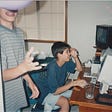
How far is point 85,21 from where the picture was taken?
285cm

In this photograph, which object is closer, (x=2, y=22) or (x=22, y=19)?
(x=2, y=22)

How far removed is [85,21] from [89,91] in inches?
56.5

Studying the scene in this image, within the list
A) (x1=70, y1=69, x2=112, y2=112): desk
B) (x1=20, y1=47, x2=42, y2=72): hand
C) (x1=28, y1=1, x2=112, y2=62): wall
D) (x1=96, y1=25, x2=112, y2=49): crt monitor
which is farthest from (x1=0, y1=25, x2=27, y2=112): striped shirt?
(x1=28, y1=1, x2=112, y2=62): wall

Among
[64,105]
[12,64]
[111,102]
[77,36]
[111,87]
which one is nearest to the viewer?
[12,64]

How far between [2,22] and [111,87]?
3.21 ft

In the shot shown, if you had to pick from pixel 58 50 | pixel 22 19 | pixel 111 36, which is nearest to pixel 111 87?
pixel 58 50

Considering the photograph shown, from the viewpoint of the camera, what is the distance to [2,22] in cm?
132

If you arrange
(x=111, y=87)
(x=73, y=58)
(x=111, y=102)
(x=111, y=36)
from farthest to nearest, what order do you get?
1. (x=111, y=36)
2. (x=73, y=58)
3. (x=111, y=87)
4. (x=111, y=102)

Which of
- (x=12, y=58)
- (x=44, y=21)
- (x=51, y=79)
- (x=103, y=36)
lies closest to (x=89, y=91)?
(x=51, y=79)

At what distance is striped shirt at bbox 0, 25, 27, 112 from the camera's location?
127cm

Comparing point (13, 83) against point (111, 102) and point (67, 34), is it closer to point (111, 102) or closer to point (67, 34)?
point (111, 102)

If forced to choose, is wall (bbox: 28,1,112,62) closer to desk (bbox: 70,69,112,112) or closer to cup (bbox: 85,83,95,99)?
cup (bbox: 85,83,95,99)

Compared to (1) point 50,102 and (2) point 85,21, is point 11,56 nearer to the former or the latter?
(1) point 50,102

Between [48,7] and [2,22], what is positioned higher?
[48,7]
